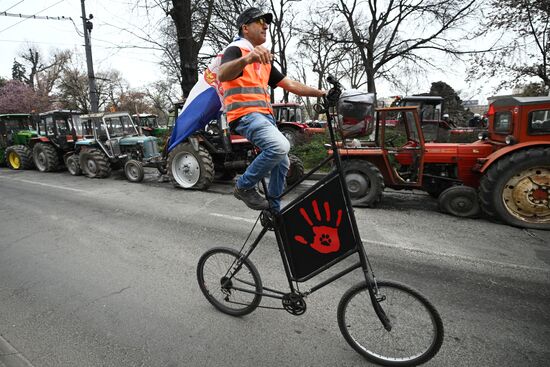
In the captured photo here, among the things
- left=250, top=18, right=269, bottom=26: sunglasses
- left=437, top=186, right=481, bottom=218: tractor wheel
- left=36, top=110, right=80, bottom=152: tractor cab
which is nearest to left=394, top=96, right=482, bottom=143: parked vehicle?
left=437, top=186, right=481, bottom=218: tractor wheel

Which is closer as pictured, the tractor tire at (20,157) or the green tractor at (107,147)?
the green tractor at (107,147)

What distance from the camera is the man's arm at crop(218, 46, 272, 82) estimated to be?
163 cm

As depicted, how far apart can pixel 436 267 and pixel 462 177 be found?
292cm

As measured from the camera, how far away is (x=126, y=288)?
122 inches

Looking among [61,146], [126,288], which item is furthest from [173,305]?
[61,146]

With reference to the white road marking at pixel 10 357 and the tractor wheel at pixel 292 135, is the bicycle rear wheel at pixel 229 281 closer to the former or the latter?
the white road marking at pixel 10 357

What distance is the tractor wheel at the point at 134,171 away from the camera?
901 cm

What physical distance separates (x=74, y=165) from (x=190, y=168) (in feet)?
18.1

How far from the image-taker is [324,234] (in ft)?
6.43

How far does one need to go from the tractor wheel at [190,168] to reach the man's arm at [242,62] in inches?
235

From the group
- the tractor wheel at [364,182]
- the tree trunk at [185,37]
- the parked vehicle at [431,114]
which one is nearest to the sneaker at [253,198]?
the tractor wheel at [364,182]

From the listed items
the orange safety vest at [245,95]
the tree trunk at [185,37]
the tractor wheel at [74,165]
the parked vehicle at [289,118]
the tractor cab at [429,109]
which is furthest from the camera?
the parked vehicle at [289,118]

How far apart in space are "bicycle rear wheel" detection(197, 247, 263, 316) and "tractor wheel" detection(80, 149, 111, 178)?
8594 mm

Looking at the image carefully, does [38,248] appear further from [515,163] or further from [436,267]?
[515,163]
